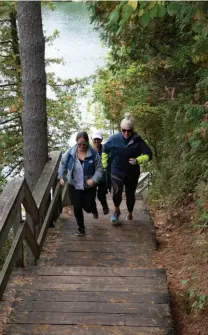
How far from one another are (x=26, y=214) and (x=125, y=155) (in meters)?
2.04

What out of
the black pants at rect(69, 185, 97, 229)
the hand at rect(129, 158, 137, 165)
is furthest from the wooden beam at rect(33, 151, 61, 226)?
the hand at rect(129, 158, 137, 165)

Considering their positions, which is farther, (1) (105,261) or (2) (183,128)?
(2) (183,128)

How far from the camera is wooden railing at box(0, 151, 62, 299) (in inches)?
167

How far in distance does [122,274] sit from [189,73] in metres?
4.83

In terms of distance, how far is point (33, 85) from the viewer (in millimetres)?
6625

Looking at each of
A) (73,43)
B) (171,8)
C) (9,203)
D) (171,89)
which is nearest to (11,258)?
(9,203)

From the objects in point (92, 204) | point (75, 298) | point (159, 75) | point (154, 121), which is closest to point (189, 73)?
point (159, 75)

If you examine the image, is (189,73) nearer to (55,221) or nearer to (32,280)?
(55,221)

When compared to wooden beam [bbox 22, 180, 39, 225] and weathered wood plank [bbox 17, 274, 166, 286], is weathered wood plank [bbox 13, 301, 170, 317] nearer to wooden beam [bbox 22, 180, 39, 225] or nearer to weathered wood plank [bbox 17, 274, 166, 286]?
weathered wood plank [bbox 17, 274, 166, 286]

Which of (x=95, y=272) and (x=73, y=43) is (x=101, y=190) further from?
(x=73, y=43)

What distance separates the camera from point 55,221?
7223 mm

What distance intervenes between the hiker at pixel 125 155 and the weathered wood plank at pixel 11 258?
2.25 meters

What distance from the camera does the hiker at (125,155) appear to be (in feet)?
21.4

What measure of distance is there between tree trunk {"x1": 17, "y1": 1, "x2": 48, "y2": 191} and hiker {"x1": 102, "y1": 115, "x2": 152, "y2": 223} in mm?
1044
